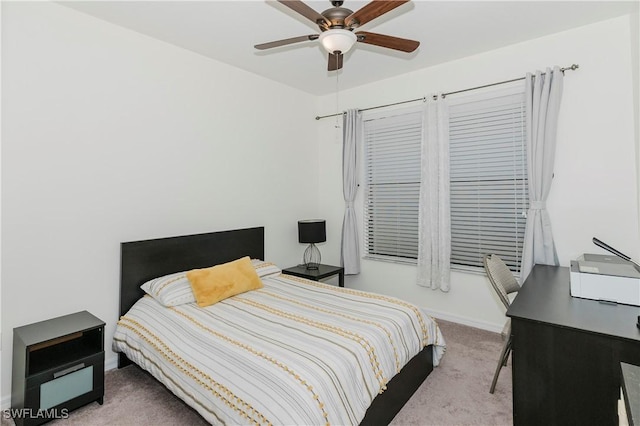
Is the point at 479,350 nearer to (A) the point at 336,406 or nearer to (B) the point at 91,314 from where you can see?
(A) the point at 336,406

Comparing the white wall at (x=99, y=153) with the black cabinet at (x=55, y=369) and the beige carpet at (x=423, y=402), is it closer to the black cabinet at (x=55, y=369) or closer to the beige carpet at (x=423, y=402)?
the black cabinet at (x=55, y=369)

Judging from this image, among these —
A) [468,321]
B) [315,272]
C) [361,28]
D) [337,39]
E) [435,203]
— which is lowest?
[468,321]

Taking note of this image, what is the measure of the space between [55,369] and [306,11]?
8.27 ft

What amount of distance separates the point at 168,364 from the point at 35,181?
154 cm

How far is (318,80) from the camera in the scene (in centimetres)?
391

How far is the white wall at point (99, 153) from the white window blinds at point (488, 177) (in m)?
2.22

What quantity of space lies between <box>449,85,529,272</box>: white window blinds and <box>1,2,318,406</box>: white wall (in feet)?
7.29

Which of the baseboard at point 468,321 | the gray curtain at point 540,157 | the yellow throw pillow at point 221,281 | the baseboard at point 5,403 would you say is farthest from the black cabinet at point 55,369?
the gray curtain at point 540,157

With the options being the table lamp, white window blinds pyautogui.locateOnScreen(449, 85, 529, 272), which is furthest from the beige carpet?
the table lamp

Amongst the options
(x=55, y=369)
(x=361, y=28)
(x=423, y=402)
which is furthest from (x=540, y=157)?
(x=55, y=369)

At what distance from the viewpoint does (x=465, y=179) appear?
3393 millimetres

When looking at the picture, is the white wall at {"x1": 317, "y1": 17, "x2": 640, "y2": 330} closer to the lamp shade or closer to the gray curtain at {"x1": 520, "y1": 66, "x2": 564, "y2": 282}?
the gray curtain at {"x1": 520, "y1": 66, "x2": 564, "y2": 282}

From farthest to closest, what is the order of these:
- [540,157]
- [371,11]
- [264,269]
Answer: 1. [264,269]
2. [540,157]
3. [371,11]

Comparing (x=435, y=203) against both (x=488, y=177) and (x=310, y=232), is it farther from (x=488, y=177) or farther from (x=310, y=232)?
(x=310, y=232)
